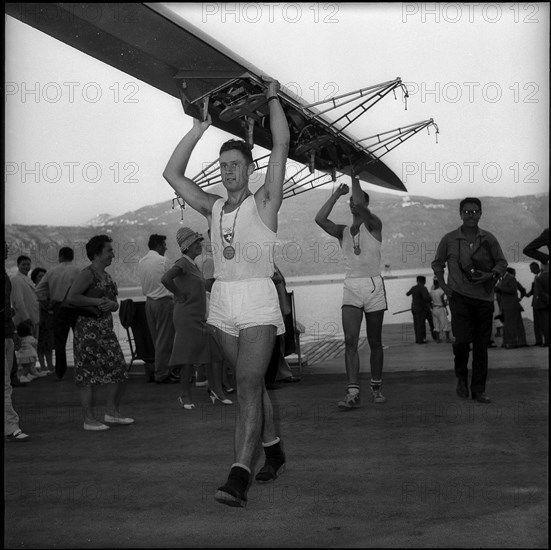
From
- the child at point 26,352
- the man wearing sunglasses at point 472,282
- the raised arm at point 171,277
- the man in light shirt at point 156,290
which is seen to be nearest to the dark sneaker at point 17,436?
the raised arm at point 171,277

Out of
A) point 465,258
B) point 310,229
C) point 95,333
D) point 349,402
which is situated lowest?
point 349,402

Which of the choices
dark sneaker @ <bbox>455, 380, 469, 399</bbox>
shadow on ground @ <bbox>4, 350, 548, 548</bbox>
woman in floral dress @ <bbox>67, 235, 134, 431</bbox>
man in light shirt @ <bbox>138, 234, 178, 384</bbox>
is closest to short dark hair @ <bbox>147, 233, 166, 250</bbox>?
man in light shirt @ <bbox>138, 234, 178, 384</bbox>

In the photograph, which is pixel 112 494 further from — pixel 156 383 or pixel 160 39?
pixel 156 383

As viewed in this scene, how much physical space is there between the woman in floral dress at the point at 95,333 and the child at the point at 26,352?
2658 mm

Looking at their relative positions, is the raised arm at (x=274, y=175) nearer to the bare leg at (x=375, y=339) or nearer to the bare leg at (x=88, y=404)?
the bare leg at (x=88, y=404)

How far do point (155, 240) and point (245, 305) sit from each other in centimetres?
416

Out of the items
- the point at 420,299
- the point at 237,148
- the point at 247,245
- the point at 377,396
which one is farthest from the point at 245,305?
the point at 420,299

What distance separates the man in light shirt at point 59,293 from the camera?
8.62 m

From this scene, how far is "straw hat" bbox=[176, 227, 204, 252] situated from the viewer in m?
6.61

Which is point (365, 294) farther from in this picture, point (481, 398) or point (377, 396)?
point (481, 398)

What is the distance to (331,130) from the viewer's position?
554cm

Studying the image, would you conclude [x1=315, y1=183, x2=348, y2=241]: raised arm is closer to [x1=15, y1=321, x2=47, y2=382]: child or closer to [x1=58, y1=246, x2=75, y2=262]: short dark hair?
[x1=58, y1=246, x2=75, y2=262]: short dark hair

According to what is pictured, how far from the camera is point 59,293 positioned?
8.71 meters

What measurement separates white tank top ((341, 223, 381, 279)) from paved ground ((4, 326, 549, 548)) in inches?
38.5
